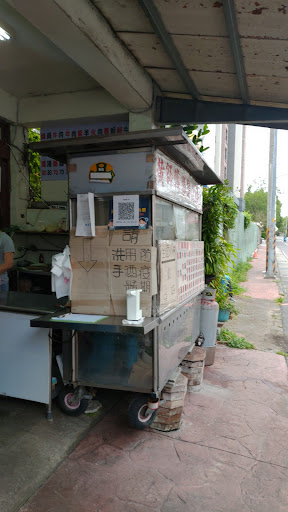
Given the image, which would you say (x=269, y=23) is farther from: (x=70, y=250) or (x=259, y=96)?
(x=70, y=250)

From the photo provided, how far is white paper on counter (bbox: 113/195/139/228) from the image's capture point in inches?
114

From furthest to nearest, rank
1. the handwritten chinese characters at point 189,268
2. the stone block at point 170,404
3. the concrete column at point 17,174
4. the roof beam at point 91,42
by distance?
the concrete column at point 17,174 → the handwritten chinese characters at point 189,268 → the stone block at point 170,404 → the roof beam at point 91,42

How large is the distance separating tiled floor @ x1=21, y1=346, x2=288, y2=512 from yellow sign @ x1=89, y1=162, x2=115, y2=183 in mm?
2264

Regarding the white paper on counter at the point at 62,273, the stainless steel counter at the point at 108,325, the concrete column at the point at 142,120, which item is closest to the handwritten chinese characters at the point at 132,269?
the stainless steel counter at the point at 108,325

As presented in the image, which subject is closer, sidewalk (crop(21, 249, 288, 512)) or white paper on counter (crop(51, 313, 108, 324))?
sidewalk (crop(21, 249, 288, 512))

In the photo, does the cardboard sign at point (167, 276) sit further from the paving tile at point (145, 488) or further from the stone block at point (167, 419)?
the paving tile at point (145, 488)

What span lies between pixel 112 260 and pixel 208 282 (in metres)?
2.83

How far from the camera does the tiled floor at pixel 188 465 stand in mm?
2469

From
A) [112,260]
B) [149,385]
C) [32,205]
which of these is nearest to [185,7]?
[112,260]

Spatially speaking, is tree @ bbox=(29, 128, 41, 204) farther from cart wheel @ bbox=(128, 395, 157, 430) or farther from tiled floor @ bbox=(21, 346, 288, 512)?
cart wheel @ bbox=(128, 395, 157, 430)

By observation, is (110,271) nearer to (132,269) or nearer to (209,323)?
(132,269)

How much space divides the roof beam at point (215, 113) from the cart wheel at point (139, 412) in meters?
3.29

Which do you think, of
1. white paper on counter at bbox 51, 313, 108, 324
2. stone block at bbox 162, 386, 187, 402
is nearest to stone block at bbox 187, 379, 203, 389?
stone block at bbox 162, 386, 187, 402

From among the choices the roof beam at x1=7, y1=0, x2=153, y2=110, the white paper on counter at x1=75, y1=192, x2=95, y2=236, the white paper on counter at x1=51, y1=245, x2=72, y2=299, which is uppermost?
the roof beam at x1=7, y1=0, x2=153, y2=110
